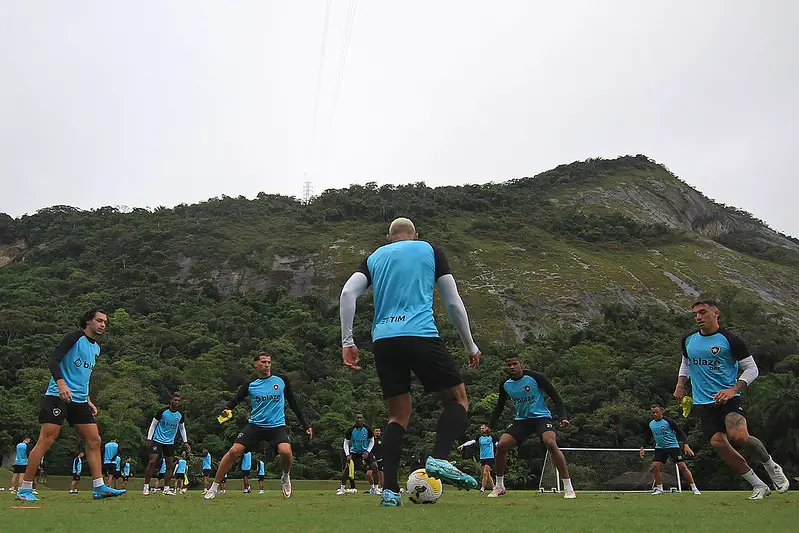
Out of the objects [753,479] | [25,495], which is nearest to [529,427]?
[753,479]

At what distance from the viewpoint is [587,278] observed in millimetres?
86250

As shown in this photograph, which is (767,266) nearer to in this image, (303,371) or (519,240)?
(519,240)

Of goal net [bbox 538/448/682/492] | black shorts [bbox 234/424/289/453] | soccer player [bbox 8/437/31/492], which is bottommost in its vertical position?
goal net [bbox 538/448/682/492]

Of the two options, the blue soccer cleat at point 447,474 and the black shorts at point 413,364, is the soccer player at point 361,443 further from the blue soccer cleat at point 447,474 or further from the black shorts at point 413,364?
the blue soccer cleat at point 447,474

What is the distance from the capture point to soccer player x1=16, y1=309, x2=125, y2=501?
793cm

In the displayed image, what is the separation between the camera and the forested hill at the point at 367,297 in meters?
44.1

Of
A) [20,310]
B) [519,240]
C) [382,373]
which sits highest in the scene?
[519,240]

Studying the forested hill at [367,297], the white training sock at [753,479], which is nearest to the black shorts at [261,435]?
the white training sock at [753,479]

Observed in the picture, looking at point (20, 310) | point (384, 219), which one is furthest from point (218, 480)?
point (384, 219)

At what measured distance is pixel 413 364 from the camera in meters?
6.12

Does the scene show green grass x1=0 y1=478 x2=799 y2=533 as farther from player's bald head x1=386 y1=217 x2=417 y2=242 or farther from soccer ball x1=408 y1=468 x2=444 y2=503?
player's bald head x1=386 y1=217 x2=417 y2=242

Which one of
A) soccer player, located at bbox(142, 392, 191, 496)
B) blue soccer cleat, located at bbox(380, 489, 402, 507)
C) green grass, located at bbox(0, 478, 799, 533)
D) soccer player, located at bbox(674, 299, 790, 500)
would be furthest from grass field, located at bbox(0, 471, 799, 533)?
soccer player, located at bbox(142, 392, 191, 496)

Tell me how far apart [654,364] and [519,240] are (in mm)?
50884

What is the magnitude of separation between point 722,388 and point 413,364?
156 inches
